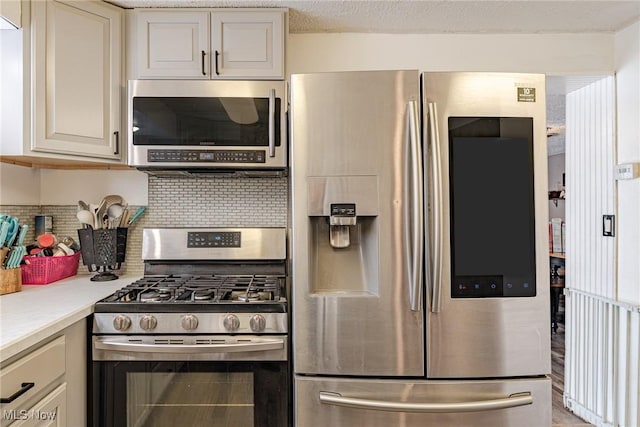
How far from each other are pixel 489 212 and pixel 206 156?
1213mm

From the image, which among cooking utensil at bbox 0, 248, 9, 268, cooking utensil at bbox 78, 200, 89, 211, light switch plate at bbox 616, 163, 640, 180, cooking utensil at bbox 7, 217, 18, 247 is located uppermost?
light switch plate at bbox 616, 163, 640, 180

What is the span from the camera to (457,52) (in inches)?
79.7

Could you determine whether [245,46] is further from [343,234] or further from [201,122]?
[343,234]

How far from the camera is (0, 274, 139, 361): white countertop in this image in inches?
42.7

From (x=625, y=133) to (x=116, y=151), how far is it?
8.54 ft

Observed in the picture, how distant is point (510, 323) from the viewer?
55.0 inches

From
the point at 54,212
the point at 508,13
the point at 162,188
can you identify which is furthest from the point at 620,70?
the point at 54,212

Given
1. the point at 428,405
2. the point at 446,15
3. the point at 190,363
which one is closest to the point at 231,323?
the point at 190,363

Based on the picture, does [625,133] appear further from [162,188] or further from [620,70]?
[162,188]

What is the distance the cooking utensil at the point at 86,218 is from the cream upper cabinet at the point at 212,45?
2.45 ft

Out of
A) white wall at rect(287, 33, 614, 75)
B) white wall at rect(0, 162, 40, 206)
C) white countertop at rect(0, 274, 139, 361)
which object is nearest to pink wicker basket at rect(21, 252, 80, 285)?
white countertop at rect(0, 274, 139, 361)

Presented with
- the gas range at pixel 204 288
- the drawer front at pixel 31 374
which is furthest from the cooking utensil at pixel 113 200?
the drawer front at pixel 31 374

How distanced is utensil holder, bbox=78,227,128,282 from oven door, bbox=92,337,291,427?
24.0 inches

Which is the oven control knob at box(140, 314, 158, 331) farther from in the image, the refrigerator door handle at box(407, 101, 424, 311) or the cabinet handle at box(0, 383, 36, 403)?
the refrigerator door handle at box(407, 101, 424, 311)
